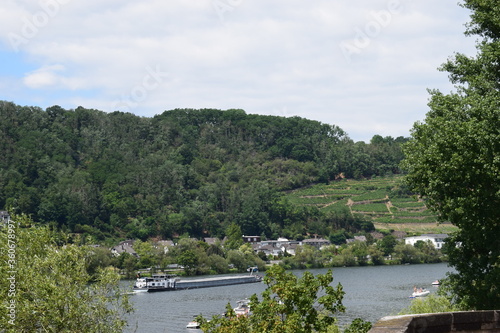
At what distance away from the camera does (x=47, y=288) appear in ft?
82.2

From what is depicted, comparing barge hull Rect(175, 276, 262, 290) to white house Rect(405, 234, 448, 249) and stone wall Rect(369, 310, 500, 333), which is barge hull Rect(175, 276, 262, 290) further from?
stone wall Rect(369, 310, 500, 333)

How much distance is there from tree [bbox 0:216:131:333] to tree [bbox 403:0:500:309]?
42.5 feet

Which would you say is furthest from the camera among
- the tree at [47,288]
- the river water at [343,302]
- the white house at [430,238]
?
the white house at [430,238]

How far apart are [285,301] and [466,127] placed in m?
8.22

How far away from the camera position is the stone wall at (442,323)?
35.1ft

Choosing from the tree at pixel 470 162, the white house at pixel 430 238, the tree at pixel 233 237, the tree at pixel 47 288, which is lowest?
the white house at pixel 430 238

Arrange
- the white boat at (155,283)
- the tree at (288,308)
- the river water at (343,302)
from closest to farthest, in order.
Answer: the tree at (288,308), the river water at (343,302), the white boat at (155,283)

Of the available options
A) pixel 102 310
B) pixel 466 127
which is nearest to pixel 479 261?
pixel 466 127

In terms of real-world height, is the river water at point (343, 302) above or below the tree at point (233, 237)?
below

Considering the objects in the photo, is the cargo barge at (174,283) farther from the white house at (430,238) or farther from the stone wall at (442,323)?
the stone wall at (442,323)

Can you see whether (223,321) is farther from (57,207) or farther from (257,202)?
(257,202)

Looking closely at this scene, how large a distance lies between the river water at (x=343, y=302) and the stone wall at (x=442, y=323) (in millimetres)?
39611

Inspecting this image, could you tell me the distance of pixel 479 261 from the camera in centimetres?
2466

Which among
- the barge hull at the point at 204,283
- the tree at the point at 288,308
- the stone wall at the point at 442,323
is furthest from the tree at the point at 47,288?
the barge hull at the point at 204,283
